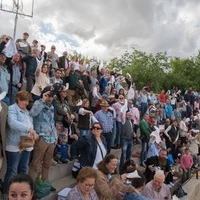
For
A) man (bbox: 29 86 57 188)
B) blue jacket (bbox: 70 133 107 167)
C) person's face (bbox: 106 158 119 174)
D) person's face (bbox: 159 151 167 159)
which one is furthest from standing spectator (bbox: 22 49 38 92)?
person's face (bbox: 159 151 167 159)

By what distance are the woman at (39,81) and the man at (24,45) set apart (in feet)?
4.57

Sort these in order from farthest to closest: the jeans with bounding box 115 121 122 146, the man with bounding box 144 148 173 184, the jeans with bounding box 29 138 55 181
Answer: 1. the jeans with bounding box 115 121 122 146
2. the man with bounding box 144 148 173 184
3. the jeans with bounding box 29 138 55 181

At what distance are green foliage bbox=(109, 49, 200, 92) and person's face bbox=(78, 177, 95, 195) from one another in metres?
35.1

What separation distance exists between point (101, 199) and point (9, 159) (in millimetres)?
1251

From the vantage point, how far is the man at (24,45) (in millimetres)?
8316

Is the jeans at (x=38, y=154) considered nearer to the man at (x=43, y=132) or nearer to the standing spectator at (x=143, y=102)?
the man at (x=43, y=132)

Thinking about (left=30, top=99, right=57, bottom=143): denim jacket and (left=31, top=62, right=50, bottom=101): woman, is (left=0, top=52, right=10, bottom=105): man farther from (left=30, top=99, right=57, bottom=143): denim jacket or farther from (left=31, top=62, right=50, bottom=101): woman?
(left=30, top=99, right=57, bottom=143): denim jacket

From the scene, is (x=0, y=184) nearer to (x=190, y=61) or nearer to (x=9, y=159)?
(x=9, y=159)

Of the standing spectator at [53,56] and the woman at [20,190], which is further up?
the standing spectator at [53,56]

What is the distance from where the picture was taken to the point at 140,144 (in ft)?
34.0

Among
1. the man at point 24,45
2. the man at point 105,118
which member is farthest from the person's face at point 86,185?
the man at point 24,45

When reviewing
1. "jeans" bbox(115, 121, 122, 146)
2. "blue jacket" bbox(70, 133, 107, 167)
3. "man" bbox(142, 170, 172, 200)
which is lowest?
"man" bbox(142, 170, 172, 200)

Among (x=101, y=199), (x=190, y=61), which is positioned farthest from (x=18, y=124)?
(x=190, y=61)

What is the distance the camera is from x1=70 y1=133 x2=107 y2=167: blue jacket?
5641mm
